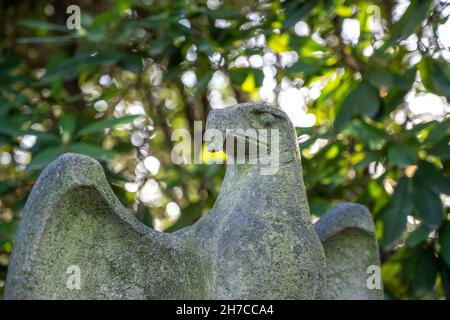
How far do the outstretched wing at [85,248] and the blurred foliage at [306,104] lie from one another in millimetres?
1521

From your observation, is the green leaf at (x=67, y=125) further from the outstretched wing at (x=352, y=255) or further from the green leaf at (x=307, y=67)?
the outstretched wing at (x=352, y=255)

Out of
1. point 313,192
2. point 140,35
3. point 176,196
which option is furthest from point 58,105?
point 313,192

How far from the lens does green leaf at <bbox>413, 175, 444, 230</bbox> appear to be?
12.6 feet

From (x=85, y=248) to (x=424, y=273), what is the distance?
2.43m

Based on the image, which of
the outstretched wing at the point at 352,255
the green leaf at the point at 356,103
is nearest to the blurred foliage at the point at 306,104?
the green leaf at the point at 356,103

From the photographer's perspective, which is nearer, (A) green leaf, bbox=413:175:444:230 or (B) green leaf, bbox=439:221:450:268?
(A) green leaf, bbox=413:175:444:230

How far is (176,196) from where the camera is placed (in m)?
5.71

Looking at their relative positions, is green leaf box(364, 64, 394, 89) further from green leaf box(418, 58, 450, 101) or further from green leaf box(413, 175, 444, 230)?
green leaf box(413, 175, 444, 230)

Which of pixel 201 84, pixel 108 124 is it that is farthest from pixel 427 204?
pixel 108 124

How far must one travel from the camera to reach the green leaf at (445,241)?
13.0 feet

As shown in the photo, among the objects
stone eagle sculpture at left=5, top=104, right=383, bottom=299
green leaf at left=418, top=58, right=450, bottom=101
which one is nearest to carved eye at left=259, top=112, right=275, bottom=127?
stone eagle sculpture at left=5, top=104, right=383, bottom=299

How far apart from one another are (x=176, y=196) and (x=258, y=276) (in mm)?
3562

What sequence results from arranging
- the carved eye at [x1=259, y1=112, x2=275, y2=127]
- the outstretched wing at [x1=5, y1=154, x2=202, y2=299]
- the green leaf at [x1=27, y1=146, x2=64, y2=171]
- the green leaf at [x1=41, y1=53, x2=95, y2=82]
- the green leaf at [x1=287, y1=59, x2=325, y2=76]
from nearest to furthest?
the outstretched wing at [x1=5, y1=154, x2=202, y2=299] → the carved eye at [x1=259, y1=112, x2=275, y2=127] → the green leaf at [x1=27, y1=146, x2=64, y2=171] → the green leaf at [x1=287, y1=59, x2=325, y2=76] → the green leaf at [x1=41, y1=53, x2=95, y2=82]
